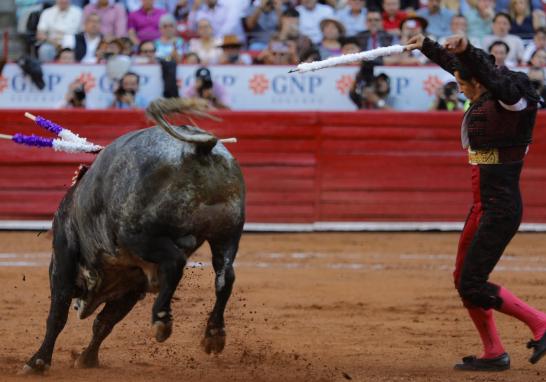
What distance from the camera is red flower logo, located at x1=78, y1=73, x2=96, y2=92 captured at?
13.4m

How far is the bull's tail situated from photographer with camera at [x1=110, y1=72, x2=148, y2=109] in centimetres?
717

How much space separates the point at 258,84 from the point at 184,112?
24.3 feet

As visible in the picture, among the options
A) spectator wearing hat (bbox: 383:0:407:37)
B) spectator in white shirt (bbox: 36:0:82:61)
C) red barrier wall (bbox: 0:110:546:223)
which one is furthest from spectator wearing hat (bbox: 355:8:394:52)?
spectator in white shirt (bbox: 36:0:82:61)

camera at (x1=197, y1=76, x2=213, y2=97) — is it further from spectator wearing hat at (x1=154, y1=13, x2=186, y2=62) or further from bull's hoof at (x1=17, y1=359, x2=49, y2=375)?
bull's hoof at (x1=17, y1=359, x2=49, y2=375)

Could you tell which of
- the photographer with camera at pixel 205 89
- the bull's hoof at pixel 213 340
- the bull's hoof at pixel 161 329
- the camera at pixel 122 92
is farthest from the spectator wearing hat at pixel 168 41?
the bull's hoof at pixel 161 329

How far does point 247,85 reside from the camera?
13.4m

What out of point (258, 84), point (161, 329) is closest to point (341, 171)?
point (258, 84)

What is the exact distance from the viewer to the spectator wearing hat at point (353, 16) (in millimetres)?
14312

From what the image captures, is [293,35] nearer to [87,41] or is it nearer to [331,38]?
[331,38]

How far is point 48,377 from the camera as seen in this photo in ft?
21.4

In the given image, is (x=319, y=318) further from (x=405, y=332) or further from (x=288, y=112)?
(x=288, y=112)

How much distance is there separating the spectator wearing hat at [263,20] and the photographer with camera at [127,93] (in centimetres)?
180

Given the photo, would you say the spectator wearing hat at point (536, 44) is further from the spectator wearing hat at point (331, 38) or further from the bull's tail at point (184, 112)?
the bull's tail at point (184, 112)

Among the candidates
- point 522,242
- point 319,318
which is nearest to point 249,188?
point 522,242
